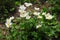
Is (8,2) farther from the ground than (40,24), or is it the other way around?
(8,2)

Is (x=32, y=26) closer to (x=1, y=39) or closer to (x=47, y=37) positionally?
(x=47, y=37)

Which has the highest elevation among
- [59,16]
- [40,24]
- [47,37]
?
[59,16]

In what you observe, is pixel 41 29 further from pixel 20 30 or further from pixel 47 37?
pixel 20 30

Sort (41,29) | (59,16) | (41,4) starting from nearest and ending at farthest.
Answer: (41,29) → (59,16) → (41,4)

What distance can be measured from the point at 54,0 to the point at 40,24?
917 millimetres

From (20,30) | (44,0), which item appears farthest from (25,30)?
(44,0)

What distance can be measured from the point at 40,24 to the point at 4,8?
37.9 inches

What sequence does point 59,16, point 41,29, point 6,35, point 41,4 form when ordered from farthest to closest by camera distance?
1. point 41,4
2. point 59,16
3. point 6,35
4. point 41,29

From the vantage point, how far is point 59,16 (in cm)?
407

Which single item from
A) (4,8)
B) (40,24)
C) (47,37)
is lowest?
(47,37)

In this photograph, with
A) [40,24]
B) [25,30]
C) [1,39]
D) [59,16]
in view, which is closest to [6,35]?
[1,39]

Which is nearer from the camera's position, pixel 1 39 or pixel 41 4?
pixel 1 39

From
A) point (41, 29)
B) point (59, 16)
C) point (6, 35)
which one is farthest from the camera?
point (59, 16)

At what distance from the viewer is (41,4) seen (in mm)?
4418
